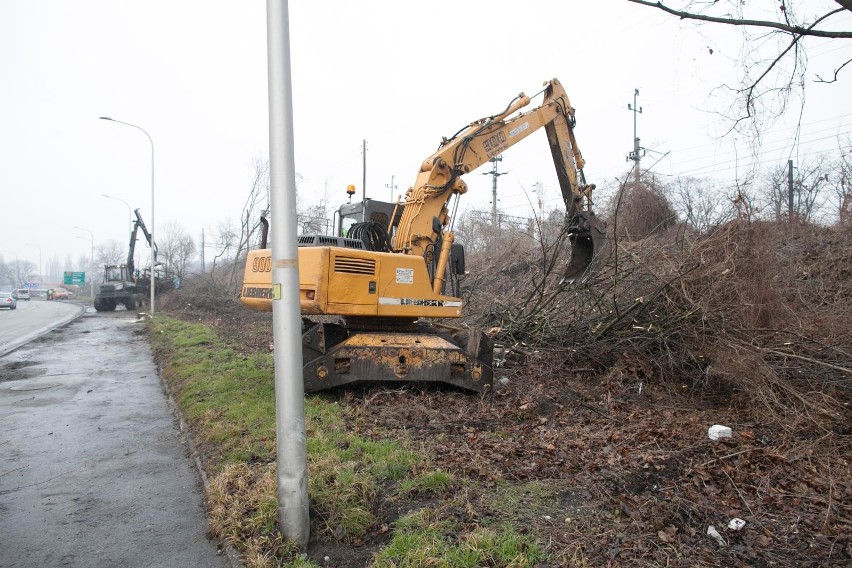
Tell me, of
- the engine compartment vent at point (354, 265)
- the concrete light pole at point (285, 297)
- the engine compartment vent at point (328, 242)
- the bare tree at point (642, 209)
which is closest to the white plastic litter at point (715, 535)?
the concrete light pole at point (285, 297)

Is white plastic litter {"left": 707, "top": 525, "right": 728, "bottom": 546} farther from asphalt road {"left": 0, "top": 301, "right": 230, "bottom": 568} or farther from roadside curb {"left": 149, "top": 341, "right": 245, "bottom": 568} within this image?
asphalt road {"left": 0, "top": 301, "right": 230, "bottom": 568}

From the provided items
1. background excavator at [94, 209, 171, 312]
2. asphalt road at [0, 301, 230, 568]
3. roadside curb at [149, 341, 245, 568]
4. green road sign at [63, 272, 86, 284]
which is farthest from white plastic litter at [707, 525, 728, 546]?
green road sign at [63, 272, 86, 284]

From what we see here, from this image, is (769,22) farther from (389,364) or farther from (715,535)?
(389,364)

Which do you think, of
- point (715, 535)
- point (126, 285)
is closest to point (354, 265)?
point (715, 535)

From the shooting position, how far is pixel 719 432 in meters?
5.77

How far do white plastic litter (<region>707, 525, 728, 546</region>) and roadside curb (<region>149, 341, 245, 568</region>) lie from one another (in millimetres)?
2975

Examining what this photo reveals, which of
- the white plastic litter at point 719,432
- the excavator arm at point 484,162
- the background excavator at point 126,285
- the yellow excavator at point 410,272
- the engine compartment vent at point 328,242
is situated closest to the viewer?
the white plastic litter at point 719,432

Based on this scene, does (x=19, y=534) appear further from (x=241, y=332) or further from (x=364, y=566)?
(x=241, y=332)

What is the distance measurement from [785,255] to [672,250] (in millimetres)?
3367

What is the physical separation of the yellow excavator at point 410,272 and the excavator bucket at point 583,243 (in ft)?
0.06

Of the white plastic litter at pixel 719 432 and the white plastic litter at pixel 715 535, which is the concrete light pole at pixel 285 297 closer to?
the white plastic litter at pixel 715 535

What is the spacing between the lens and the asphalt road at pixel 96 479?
4.23m

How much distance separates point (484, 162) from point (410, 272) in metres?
2.34

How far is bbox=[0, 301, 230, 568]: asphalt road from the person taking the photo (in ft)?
13.9
